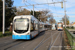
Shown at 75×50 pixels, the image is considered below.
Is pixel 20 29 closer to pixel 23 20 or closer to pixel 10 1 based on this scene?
pixel 23 20

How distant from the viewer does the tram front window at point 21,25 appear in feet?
37.4

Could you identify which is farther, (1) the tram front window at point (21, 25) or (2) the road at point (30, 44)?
(1) the tram front window at point (21, 25)

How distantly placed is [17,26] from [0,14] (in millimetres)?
18916

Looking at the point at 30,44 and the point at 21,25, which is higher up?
the point at 21,25

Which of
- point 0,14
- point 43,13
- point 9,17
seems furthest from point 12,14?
point 43,13

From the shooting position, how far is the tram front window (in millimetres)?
11414

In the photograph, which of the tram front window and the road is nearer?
the road

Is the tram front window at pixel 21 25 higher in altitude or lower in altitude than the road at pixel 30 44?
higher

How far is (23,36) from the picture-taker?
37.3 ft

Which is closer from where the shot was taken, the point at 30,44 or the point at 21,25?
the point at 30,44

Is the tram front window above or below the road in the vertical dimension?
above

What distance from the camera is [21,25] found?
11516mm

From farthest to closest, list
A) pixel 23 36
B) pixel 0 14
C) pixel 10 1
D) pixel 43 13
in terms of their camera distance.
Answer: pixel 43 13, pixel 10 1, pixel 0 14, pixel 23 36

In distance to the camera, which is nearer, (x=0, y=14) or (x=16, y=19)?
(x=16, y=19)
